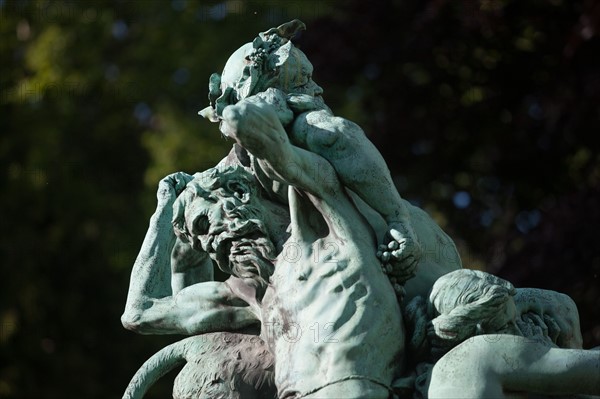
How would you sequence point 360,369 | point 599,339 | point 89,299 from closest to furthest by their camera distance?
point 360,369
point 599,339
point 89,299

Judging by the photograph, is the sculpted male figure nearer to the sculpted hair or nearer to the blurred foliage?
the sculpted hair

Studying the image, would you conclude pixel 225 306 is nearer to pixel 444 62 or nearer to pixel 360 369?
pixel 360 369

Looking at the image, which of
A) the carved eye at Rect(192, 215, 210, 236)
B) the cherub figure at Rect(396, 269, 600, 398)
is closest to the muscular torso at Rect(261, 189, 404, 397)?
the cherub figure at Rect(396, 269, 600, 398)

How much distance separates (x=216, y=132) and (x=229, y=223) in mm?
10797

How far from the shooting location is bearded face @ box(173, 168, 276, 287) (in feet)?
19.0

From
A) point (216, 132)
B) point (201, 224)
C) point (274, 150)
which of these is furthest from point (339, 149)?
point (216, 132)

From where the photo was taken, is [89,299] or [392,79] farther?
[89,299]

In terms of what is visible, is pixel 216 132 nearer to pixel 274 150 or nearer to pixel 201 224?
pixel 201 224

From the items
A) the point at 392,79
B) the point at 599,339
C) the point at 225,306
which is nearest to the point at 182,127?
the point at 392,79

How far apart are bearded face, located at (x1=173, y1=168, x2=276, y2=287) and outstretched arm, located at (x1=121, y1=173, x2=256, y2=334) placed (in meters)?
0.18

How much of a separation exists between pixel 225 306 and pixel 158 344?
10452mm

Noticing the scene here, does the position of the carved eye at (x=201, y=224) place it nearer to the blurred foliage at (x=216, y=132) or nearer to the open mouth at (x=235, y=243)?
the open mouth at (x=235, y=243)

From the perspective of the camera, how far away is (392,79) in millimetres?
13664

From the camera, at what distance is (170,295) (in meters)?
6.21
